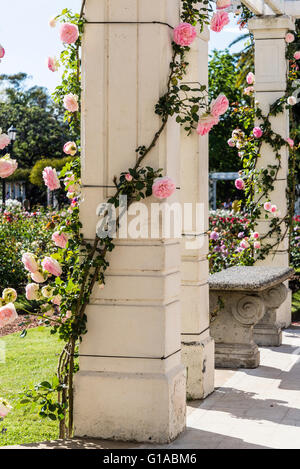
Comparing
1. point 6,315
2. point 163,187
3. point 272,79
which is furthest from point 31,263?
point 272,79

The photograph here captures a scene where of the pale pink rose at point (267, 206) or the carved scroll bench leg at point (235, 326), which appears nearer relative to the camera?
the carved scroll bench leg at point (235, 326)

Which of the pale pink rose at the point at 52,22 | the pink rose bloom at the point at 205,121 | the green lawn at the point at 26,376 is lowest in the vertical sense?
the green lawn at the point at 26,376

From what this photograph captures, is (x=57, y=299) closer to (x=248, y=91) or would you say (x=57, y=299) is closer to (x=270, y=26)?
Answer: (x=248, y=91)

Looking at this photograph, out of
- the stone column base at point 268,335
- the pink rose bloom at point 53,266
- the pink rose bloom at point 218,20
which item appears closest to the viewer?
the pink rose bloom at point 53,266

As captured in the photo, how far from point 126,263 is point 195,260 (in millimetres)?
1576

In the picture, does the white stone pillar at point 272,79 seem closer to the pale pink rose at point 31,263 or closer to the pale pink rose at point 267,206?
the pale pink rose at point 267,206

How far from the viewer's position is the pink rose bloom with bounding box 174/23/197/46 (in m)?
4.42

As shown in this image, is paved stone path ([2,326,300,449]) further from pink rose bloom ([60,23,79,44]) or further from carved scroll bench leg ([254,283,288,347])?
pink rose bloom ([60,23,79,44])

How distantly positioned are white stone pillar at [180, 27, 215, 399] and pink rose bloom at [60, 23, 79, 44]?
5.14ft

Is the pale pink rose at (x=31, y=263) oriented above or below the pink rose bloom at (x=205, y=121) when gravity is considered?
below

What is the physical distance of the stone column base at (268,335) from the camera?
8164 mm

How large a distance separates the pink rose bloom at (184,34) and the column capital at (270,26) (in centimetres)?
487

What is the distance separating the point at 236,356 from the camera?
23.1 feet

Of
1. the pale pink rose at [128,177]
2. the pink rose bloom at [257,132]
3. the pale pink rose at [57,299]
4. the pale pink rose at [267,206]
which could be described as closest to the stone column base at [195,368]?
the pale pink rose at [57,299]
